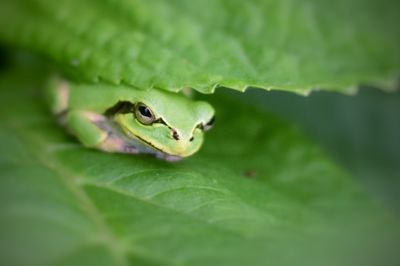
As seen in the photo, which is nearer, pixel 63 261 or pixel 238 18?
pixel 63 261

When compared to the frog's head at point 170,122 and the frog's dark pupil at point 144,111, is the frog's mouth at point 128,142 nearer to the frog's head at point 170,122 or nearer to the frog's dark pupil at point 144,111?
the frog's head at point 170,122

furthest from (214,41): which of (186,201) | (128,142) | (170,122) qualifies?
(186,201)

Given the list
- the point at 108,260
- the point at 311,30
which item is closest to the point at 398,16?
the point at 311,30

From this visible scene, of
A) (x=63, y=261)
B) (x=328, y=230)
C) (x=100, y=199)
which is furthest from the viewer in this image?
(x=328, y=230)

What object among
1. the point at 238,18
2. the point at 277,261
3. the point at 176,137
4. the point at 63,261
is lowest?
the point at 63,261

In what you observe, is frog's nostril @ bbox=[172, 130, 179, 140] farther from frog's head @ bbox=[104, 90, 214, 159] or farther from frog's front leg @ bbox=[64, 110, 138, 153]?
frog's front leg @ bbox=[64, 110, 138, 153]

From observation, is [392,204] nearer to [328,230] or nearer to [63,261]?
[328,230]

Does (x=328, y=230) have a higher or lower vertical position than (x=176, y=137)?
lower

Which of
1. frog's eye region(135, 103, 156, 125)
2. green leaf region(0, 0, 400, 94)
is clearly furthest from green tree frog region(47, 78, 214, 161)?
green leaf region(0, 0, 400, 94)
